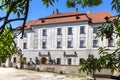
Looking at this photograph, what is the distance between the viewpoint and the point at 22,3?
4.54 meters

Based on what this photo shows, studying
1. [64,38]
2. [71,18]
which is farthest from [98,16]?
[64,38]

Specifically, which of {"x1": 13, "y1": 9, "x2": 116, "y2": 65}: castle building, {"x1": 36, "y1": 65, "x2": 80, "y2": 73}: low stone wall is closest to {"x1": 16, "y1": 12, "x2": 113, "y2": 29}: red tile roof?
{"x1": 13, "y1": 9, "x2": 116, "y2": 65}: castle building

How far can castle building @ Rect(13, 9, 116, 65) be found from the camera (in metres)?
52.9

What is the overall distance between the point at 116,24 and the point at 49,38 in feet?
174

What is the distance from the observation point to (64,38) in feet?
183

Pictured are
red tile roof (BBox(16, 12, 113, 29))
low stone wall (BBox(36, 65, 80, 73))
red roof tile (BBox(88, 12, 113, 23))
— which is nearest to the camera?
low stone wall (BBox(36, 65, 80, 73))

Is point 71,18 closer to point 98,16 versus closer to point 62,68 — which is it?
point 98,16

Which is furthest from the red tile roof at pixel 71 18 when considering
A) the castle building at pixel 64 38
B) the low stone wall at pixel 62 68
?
the low stone wall at pixel 62 68

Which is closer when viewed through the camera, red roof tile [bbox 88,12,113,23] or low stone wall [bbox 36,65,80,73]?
low stone wall [bbox 36,65,80,73]

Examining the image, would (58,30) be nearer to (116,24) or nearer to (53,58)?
(53,58)

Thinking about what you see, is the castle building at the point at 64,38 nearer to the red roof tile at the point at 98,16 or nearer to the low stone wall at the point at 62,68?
the red roof tile at the point at 98,16

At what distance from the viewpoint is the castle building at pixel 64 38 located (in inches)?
2081

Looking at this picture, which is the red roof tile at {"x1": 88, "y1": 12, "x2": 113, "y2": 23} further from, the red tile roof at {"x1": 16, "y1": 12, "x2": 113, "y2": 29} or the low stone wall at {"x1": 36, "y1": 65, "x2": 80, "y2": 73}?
the low stone wall at {"x1": 36, "y1": 65, "x2": 80, "y2": 73}

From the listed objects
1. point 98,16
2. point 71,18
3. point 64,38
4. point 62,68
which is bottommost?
point 62,68
